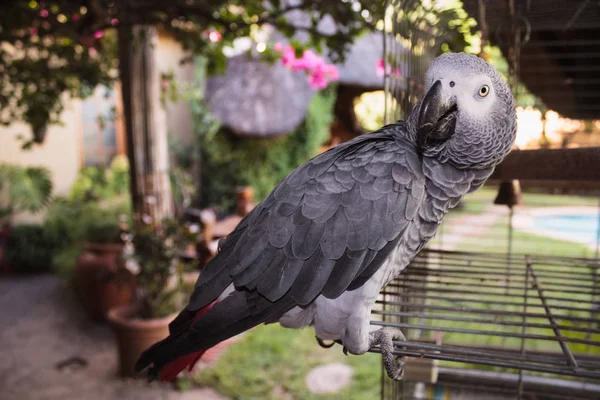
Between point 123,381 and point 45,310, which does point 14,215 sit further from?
point 123,381

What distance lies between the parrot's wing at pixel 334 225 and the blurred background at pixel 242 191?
4.9 inches

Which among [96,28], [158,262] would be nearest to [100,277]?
[158,262]

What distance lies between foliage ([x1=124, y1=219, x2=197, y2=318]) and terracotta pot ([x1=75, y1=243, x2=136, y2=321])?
0.56 metres

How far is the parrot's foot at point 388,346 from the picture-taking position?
0.72m

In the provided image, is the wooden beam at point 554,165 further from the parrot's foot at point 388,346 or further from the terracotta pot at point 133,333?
the terracotta pot at point 133,333

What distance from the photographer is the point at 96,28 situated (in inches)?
54.6

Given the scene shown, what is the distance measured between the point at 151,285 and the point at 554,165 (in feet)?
5.44

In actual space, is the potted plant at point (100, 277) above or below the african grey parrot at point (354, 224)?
below

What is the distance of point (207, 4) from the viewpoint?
1.42 meters

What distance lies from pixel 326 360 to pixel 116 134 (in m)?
3.59

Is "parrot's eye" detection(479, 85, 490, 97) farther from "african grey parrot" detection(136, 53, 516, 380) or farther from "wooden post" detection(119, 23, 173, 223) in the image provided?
"wooden post" detection(119, 23, 173, 223)

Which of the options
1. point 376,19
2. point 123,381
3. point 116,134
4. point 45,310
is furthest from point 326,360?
→ point 116,134

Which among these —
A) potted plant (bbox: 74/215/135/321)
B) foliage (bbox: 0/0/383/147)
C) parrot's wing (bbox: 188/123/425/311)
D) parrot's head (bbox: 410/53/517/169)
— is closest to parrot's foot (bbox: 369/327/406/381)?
parrot's wing (bbox: 188/123/425/311)

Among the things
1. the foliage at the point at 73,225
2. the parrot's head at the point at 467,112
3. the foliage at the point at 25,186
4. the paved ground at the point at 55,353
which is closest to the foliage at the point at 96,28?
the parrot's head at the point at 467,112
